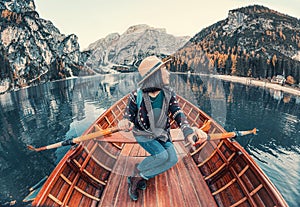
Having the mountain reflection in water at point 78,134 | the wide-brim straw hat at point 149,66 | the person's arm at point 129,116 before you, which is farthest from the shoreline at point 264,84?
the wide-brim straw hat at point 149,66

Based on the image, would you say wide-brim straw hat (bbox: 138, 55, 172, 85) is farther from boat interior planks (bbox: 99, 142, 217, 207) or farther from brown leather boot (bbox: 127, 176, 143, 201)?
boat interior planks (bbox: 99, 142, 217, 207)

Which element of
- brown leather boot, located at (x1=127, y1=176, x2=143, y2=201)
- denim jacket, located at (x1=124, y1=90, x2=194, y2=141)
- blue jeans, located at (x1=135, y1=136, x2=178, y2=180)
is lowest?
brown leather boot, located at (x1=127, y1=176, x2=143, y2=201)

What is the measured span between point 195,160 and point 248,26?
196 metres

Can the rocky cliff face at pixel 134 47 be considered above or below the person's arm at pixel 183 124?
above

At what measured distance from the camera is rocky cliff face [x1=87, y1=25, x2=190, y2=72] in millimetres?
4863

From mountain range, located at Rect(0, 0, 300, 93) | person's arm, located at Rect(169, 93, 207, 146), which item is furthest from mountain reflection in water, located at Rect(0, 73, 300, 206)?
mountain range, located at Rect(0, 0, 300, 93)

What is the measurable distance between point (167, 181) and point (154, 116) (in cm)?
267

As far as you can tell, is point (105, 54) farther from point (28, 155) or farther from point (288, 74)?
point (288, 74)

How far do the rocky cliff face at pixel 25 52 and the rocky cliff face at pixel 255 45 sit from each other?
7637cm

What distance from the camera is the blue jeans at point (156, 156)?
14.4 ft

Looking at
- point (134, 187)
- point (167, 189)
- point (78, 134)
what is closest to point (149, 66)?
point (134, 187)

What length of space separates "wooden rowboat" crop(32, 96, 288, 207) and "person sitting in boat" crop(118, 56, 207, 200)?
36.2 inches

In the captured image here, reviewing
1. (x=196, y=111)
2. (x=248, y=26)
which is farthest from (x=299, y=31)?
(x=196, y=111)

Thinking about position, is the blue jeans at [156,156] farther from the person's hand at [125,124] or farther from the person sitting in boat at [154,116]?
the person's hand at [125,124]
